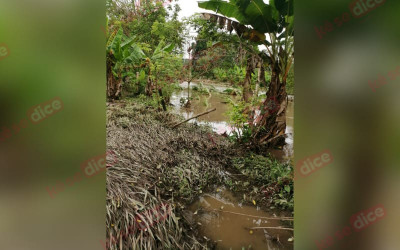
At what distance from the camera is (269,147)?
4.54 m

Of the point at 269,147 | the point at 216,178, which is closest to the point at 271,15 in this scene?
the point at 269,147

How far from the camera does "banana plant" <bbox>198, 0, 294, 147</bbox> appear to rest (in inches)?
149

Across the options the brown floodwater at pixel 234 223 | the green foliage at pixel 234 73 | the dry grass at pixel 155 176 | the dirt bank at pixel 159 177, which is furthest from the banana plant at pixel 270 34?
the green foliage at pixel 234 73

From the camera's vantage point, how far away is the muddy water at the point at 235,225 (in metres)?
2.14

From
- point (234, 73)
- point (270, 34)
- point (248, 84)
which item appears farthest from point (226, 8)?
point (234, 73)

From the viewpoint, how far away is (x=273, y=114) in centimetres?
438

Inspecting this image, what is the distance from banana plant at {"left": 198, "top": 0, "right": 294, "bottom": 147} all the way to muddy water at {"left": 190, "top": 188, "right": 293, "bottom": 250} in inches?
74.9

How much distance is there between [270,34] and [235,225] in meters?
3.40

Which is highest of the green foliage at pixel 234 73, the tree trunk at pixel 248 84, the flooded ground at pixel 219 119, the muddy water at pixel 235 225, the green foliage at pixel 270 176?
the green foliage at pixel 234 73

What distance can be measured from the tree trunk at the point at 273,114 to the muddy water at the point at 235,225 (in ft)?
6.13

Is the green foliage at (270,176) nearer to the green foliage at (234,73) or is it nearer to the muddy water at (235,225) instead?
the muddy water at (235,225)

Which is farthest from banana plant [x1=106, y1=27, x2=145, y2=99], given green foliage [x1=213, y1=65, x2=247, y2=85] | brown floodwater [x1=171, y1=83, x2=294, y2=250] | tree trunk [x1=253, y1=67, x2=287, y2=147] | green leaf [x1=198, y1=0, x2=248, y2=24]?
brown floodwater [x1=171, y1=83, x2=294, y2=250]
